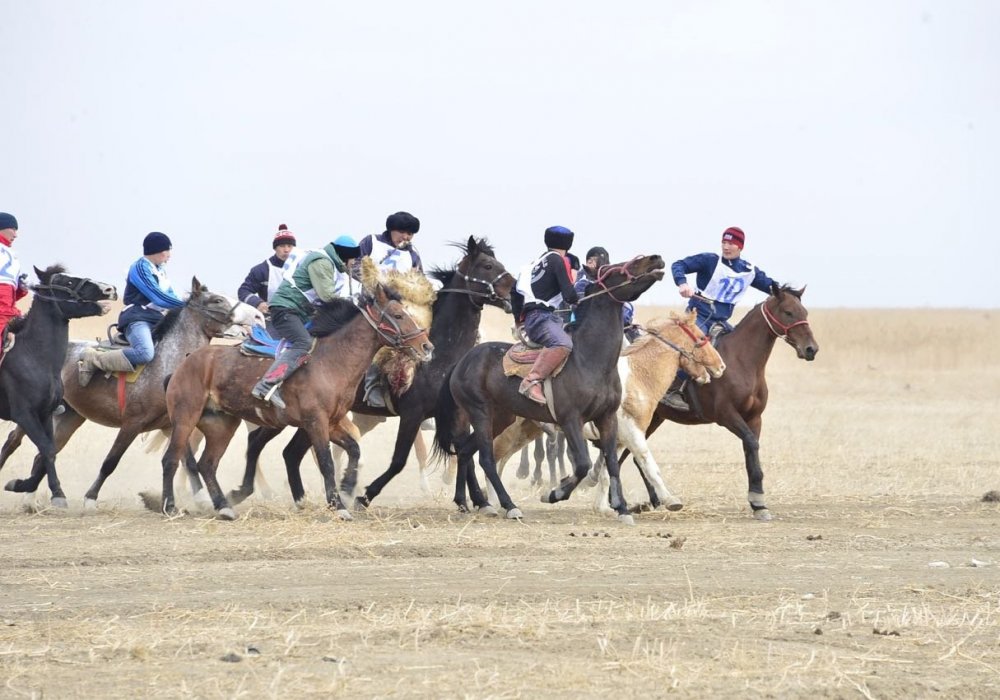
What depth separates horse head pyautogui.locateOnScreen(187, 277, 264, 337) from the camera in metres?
14.9

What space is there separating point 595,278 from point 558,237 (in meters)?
0.54

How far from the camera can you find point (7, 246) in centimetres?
1467

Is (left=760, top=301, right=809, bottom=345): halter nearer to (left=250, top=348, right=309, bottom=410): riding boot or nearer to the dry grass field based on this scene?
the dry grass field

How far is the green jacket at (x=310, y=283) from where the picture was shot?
43.8 feet

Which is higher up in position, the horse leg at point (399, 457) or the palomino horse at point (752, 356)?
the palomino horse at point (752, 356)

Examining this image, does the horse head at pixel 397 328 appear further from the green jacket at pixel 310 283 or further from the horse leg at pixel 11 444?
the horse leg at pixel 11 444

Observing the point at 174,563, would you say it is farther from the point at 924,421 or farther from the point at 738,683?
the point at 924,421


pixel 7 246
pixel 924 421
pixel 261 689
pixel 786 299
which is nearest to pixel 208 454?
pixel 7 246

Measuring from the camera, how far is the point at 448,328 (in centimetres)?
1454

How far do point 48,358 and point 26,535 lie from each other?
2.98 meters

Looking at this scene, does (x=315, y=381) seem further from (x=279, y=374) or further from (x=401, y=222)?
(x=401, y=222)

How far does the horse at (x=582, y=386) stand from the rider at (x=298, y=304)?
157 centimetres

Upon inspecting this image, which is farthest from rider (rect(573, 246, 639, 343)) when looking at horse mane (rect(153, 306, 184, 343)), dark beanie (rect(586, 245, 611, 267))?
horse mane (rect(153, 306, 184, 343))

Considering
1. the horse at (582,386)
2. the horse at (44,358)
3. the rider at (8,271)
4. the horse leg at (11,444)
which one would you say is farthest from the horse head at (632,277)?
the horse leg at (11,444)
